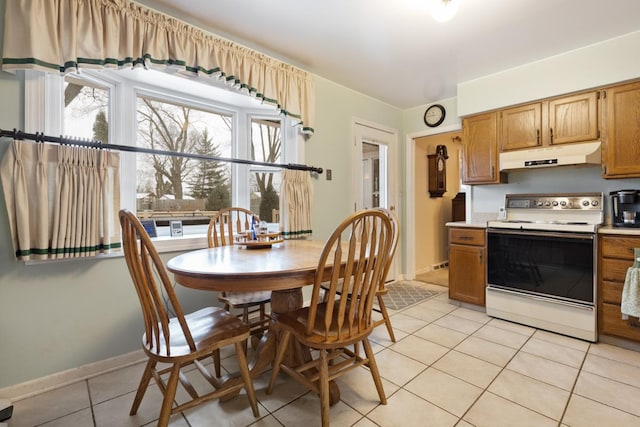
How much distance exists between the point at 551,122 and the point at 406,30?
1.63 meters

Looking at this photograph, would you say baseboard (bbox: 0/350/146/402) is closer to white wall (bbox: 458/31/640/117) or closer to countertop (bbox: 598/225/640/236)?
countertop (bbox: 598/225/640/236)

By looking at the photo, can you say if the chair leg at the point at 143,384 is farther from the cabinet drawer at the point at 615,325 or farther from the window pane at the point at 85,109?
the cabinet drawer at the point at 615,325

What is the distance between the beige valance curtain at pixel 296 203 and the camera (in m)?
2.71

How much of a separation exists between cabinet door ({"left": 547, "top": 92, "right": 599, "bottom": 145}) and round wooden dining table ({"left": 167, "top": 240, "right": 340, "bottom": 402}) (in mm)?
2518

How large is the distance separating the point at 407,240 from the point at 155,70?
11.4ft

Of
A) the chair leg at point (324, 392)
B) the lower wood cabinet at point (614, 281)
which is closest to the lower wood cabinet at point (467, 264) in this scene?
the lower wood cabinet at point (614, 281)

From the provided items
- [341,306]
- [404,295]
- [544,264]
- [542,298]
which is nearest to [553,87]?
[544,264]

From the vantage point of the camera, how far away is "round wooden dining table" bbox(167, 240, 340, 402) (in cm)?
125

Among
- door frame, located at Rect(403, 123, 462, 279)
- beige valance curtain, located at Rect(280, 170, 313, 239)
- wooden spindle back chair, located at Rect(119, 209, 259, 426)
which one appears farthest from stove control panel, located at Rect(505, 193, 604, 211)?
wooden spindle back chair, located at Rect(119, 209, 259, 426)

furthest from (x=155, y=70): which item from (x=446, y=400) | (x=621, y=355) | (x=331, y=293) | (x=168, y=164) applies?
(x=621, y=355)

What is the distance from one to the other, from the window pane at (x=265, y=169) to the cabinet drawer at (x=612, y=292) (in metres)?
2.85

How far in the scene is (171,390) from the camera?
1207mm

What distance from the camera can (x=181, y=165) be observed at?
247 cm

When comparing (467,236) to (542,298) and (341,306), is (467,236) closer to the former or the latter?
(542,298)
